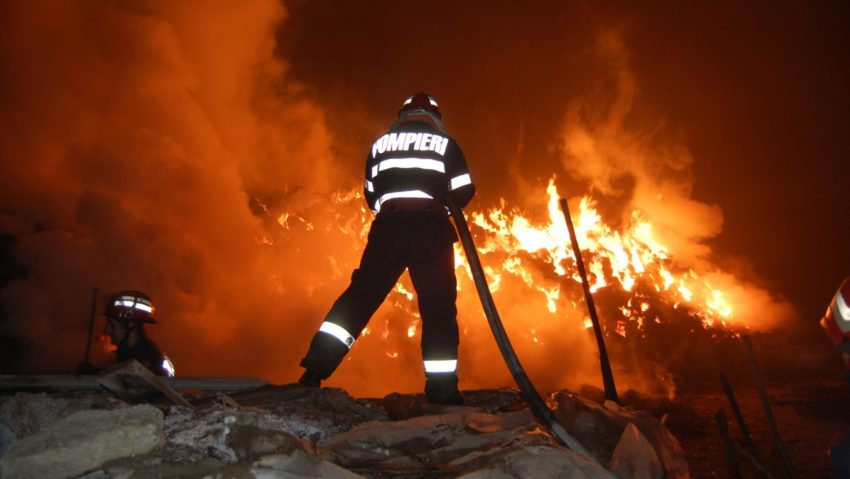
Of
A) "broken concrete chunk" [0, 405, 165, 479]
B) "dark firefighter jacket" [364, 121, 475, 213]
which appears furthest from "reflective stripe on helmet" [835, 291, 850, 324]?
"broken concrete chunk" [0, 405, 165, 479]

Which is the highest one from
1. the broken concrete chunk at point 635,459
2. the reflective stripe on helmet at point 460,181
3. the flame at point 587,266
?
the flame at point 587,266

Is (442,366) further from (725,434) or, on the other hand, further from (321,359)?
(725,434)

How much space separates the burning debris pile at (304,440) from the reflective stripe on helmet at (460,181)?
4.71 feet

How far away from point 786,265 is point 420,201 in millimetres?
14456

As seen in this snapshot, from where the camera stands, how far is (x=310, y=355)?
7.81ft

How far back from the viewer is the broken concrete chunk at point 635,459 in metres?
1.55

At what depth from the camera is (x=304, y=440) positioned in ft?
4.76

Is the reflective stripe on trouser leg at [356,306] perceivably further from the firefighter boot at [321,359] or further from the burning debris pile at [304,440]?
the burning debris pile at [304,440]

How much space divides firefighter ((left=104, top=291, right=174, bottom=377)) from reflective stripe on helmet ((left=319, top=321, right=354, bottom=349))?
2.78 meters

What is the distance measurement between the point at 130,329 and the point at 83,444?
4.29 meters

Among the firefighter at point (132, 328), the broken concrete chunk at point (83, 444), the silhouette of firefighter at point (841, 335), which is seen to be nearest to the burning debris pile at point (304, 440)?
the broken concrete chunk at point (83, 444)

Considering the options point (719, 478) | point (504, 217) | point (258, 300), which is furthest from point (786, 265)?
point (258, 300)

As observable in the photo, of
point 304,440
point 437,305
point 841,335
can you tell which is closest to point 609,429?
point 437,305

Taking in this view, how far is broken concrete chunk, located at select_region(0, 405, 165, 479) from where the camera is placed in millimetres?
1092
